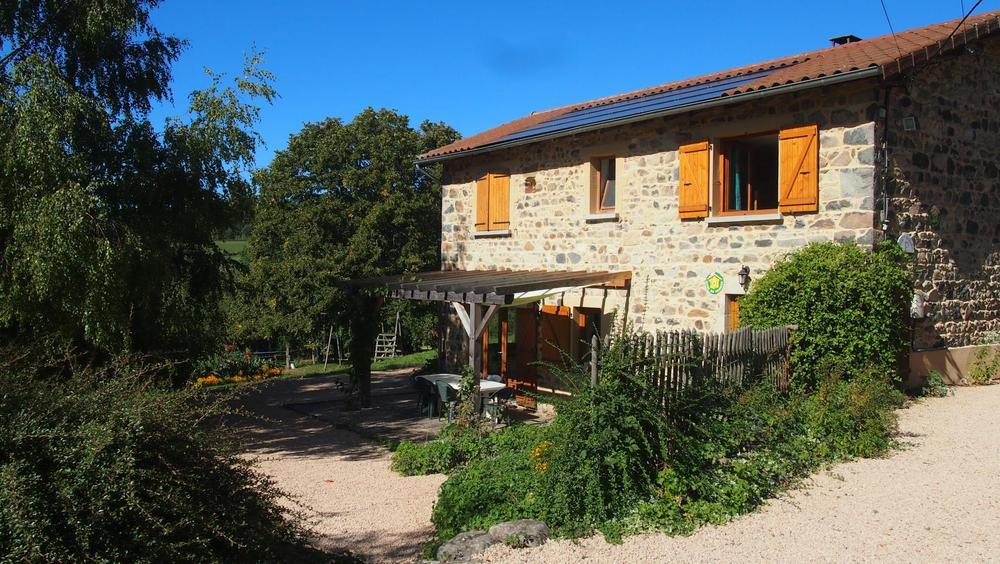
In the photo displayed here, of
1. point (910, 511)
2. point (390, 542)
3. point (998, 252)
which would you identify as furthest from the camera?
point (998, 252)

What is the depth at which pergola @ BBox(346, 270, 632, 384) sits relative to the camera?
9328mm

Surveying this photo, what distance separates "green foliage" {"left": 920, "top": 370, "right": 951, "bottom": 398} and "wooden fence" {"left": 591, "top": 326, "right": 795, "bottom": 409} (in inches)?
80.2

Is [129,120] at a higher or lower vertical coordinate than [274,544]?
higher

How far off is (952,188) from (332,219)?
18.3 meters

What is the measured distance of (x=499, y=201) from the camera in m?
13.5

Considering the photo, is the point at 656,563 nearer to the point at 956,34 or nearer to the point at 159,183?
the point at 159,183

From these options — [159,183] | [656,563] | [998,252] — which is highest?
[159,183]

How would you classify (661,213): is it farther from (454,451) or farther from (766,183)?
(454,451)

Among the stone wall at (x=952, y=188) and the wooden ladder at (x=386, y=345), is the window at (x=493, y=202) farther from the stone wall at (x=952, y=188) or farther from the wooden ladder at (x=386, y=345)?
the wooden ladder at (x=386, y=345)

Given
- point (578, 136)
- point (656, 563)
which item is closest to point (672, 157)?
point (578, 136)

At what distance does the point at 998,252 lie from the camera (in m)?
10.6

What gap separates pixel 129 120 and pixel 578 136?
21.9 ft

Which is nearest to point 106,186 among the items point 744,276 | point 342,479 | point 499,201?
point 342,479

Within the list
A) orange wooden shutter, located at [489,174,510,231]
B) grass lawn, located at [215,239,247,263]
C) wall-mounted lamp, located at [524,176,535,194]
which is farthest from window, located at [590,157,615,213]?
grass lawn, located at [215,239,247,263]
